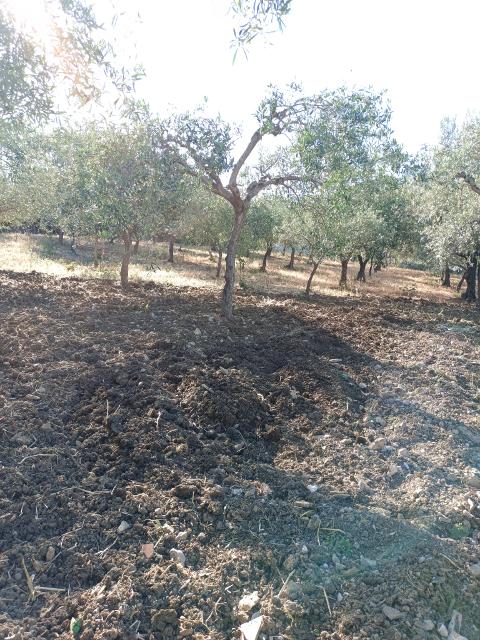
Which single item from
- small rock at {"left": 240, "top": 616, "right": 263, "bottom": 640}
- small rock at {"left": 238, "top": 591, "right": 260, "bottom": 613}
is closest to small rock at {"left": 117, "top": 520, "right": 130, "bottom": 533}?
small rock at {"left": 238, "top": 591, "right": 260, "bottom": 613}

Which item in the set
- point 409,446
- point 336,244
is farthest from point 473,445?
point 336,244

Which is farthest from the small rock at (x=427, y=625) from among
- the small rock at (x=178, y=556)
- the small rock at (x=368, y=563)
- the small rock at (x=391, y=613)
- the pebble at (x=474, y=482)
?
the pebble at (x=474, y=482)

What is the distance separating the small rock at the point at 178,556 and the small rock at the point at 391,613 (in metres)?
1.50

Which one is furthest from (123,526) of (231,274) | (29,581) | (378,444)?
(231,274)

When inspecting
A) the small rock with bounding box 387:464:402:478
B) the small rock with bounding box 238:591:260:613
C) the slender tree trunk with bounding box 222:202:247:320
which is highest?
the slender tree trunk with bounding box 222:202:247:320

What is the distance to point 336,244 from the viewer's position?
1995 centimetres


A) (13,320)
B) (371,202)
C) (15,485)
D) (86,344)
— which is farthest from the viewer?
(371,202)

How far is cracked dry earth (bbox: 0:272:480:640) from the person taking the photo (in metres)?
3.33

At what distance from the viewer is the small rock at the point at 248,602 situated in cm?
334

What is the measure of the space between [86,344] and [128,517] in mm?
4030

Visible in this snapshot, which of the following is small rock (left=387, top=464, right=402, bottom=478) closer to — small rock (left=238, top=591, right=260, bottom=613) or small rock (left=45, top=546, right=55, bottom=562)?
small rock (left=238, top=591, right=260, bottom=613)

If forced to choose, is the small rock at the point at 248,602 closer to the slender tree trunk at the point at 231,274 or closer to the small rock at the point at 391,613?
the small rock at the point at 391,613

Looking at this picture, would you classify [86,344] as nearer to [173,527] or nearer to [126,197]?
[126,197]

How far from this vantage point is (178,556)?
374 centimetres
